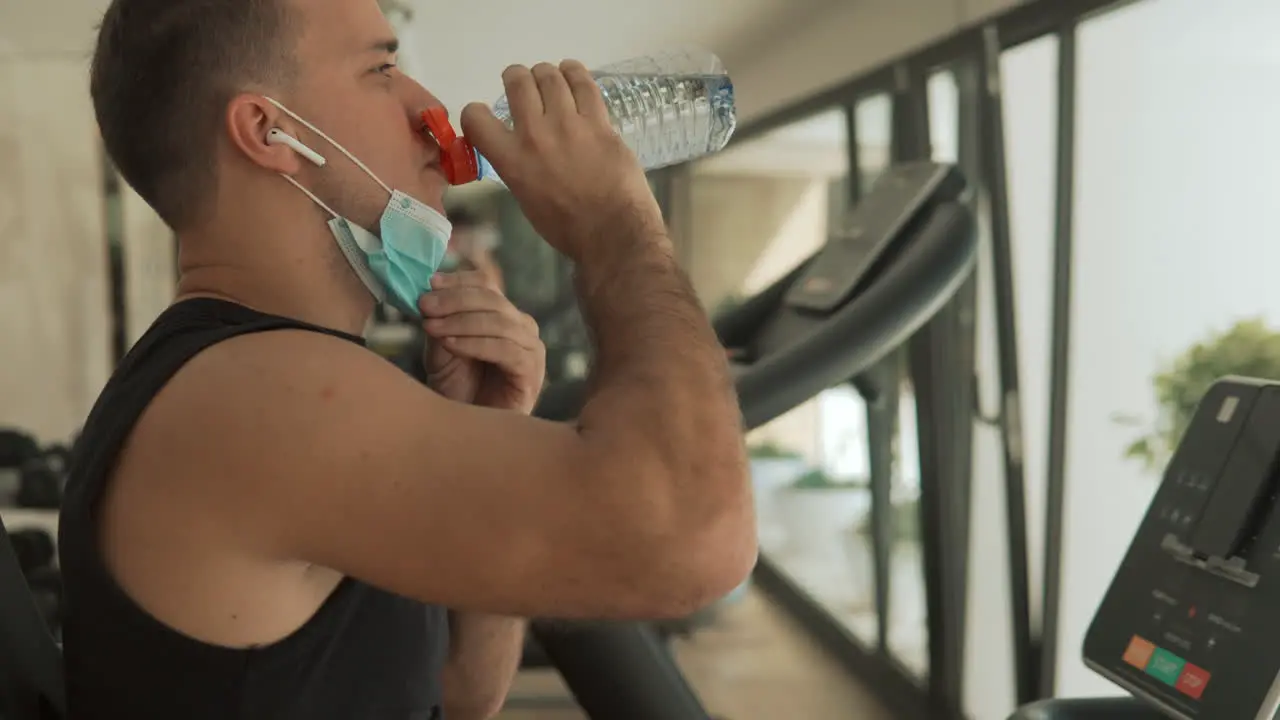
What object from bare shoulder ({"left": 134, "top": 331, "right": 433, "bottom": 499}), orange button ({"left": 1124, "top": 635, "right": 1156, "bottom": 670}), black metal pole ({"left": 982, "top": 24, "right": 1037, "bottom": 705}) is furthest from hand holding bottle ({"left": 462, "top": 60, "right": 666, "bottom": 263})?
black metal pole ({"left": 982, "top": 24, "right": 1037, "bottom": 705})

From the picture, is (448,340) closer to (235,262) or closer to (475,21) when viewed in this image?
(235,262)

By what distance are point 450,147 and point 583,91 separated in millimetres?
155

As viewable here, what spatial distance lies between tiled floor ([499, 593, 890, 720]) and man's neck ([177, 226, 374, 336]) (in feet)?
7.33

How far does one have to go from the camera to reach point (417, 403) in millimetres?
768

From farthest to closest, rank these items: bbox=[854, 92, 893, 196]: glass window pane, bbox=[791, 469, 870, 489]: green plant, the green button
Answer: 1. bbox=[791, 469, 870, 489]: green plant
2. bbox=[854, 92, 893, 196]: glass window pane
3. the green button

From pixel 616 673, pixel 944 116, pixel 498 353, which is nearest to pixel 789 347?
pixel 616 673

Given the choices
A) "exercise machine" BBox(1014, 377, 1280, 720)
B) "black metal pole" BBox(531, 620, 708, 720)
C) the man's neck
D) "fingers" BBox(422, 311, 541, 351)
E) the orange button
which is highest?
the man's neck

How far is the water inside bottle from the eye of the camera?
4.20 feet

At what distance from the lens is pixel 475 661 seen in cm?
121

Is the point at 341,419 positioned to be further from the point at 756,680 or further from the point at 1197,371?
the point at 756,680

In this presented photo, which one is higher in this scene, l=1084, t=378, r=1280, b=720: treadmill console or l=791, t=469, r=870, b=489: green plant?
l=1084, t=378, r=1280, b=720: treadmill console

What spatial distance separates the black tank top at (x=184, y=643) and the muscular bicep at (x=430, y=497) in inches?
4.1

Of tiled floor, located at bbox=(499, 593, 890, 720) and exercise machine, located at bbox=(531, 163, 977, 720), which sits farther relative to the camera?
tiled floor, located at bbox=(499, 593, 890, 720)

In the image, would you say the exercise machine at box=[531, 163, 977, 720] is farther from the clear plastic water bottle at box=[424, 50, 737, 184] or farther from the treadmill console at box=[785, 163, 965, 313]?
the clear plastic water bottle at box=[424, 50, 737, 184]
